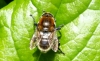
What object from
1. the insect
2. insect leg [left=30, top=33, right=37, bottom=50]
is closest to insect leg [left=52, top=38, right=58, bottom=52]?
the insect

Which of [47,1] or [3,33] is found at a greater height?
[47,1]

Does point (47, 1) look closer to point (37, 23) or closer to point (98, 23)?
point (37, 23)

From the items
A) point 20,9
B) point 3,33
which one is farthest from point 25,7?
point 3,33

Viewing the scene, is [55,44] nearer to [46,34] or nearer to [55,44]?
[55,44]

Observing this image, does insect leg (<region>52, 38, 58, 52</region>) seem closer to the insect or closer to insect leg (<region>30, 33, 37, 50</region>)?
the insect

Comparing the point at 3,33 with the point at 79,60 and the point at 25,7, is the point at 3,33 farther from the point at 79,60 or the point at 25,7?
the point at 79,60

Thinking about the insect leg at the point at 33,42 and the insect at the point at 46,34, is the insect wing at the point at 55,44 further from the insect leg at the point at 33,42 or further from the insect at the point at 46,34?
the insect leg at the point at 33,42

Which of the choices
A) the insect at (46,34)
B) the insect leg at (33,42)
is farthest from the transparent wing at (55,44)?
the insect leg at (33,42)
